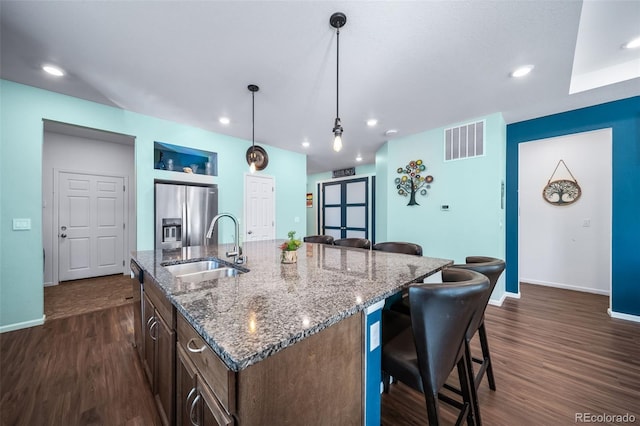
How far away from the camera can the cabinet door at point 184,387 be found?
0.96m

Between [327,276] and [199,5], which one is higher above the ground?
[199,5]

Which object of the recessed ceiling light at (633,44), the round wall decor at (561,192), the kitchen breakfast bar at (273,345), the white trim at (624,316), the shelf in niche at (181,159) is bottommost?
the white trim at (624,316)

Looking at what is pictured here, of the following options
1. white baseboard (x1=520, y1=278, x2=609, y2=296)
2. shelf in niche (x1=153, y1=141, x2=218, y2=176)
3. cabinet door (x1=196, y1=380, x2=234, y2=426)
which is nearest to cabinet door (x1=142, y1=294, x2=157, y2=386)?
cabinet door (x1=196, y1=380, x2=234, y2=426)

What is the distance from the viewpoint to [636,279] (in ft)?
9.30

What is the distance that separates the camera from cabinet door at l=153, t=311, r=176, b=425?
1.19 metres

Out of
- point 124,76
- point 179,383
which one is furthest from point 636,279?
point 124,76

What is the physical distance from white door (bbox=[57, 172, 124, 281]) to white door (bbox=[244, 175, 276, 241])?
2695mm

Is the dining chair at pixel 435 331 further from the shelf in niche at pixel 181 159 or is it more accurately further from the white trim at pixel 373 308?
the shelf in niche at pixel 181 159

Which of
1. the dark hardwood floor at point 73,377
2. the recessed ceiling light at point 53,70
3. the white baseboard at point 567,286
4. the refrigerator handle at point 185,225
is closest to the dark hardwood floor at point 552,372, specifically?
the white baseboard at point 567,286

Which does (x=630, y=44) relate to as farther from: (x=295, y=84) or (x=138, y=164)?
(x=138, y=164)

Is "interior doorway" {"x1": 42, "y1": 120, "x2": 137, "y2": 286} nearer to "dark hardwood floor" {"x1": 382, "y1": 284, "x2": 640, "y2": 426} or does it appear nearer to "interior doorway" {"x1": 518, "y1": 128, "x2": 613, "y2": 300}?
"dark hardwood floor" {"x1": 382, "y1": 284, "x2": 640, "y2": 426}

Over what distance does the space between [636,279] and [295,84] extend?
4.57 metres

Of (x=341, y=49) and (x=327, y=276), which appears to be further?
(x=341, y=49)

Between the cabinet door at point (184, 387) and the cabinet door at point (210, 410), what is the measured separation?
0.05 m
